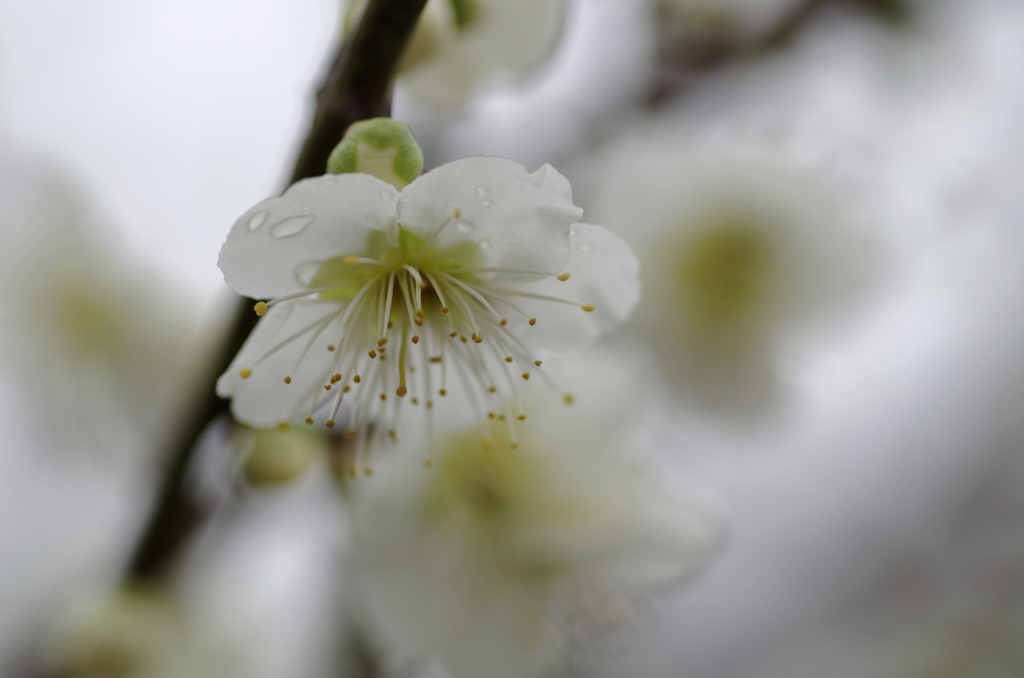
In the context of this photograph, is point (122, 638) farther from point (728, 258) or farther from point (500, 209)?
point (728, 258)

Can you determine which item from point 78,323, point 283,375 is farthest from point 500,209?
point 78,323

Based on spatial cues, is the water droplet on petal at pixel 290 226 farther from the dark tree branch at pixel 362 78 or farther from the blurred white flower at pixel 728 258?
the blurred white flower at pixel 728 258

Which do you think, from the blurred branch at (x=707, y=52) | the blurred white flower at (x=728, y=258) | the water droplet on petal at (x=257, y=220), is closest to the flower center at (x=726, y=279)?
the blurred white flower at (x=728, y=258)

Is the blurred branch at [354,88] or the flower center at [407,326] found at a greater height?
the blurred branch at [354,88]

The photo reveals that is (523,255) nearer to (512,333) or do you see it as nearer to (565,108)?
(512,333)

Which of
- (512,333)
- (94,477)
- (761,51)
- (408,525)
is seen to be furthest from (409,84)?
(94,477)

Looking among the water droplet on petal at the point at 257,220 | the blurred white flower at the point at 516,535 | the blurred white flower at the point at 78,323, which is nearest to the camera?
the water droplet on petal at the point at 257,220

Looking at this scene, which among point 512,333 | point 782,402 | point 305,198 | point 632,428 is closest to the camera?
point 305,198

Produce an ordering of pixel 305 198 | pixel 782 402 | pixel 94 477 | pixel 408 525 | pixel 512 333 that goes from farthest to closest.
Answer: pixel 782 402 → pixel 94 477 → pixel 408 525 → pixel 512 333 → pixel 305 198
